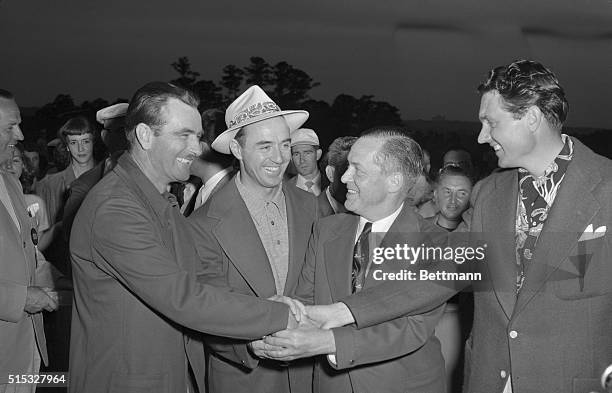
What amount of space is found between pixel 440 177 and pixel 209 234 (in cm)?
225

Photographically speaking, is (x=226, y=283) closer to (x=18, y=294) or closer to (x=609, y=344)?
(x=18, y=294)

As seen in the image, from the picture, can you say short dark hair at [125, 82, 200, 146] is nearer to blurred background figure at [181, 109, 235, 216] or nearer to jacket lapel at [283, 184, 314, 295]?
jacket lapel at [283, 184, 314, 295]

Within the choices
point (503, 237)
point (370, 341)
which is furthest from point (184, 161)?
point (503, 237)

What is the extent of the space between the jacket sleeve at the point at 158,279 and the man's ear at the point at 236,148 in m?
0.82

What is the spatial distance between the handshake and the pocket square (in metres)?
0.90

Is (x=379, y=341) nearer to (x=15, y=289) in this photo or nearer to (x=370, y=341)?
(x=370, y=341)

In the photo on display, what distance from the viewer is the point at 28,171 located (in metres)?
6.35

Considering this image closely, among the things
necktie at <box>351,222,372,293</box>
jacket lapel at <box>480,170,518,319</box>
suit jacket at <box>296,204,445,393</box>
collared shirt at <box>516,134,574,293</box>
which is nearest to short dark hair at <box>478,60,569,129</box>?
collared shirt at <box>516,134,574,293</box>

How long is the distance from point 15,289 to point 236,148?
1.25m

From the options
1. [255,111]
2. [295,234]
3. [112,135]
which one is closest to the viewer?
[295,234]

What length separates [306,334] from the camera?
2.76 m

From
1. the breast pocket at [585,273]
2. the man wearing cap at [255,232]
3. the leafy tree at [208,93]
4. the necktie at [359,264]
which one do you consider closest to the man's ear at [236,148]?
the man wearing cap at [255,232]

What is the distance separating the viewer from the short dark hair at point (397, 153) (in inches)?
113

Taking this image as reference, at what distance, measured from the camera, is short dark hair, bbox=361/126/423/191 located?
288 centimetres
